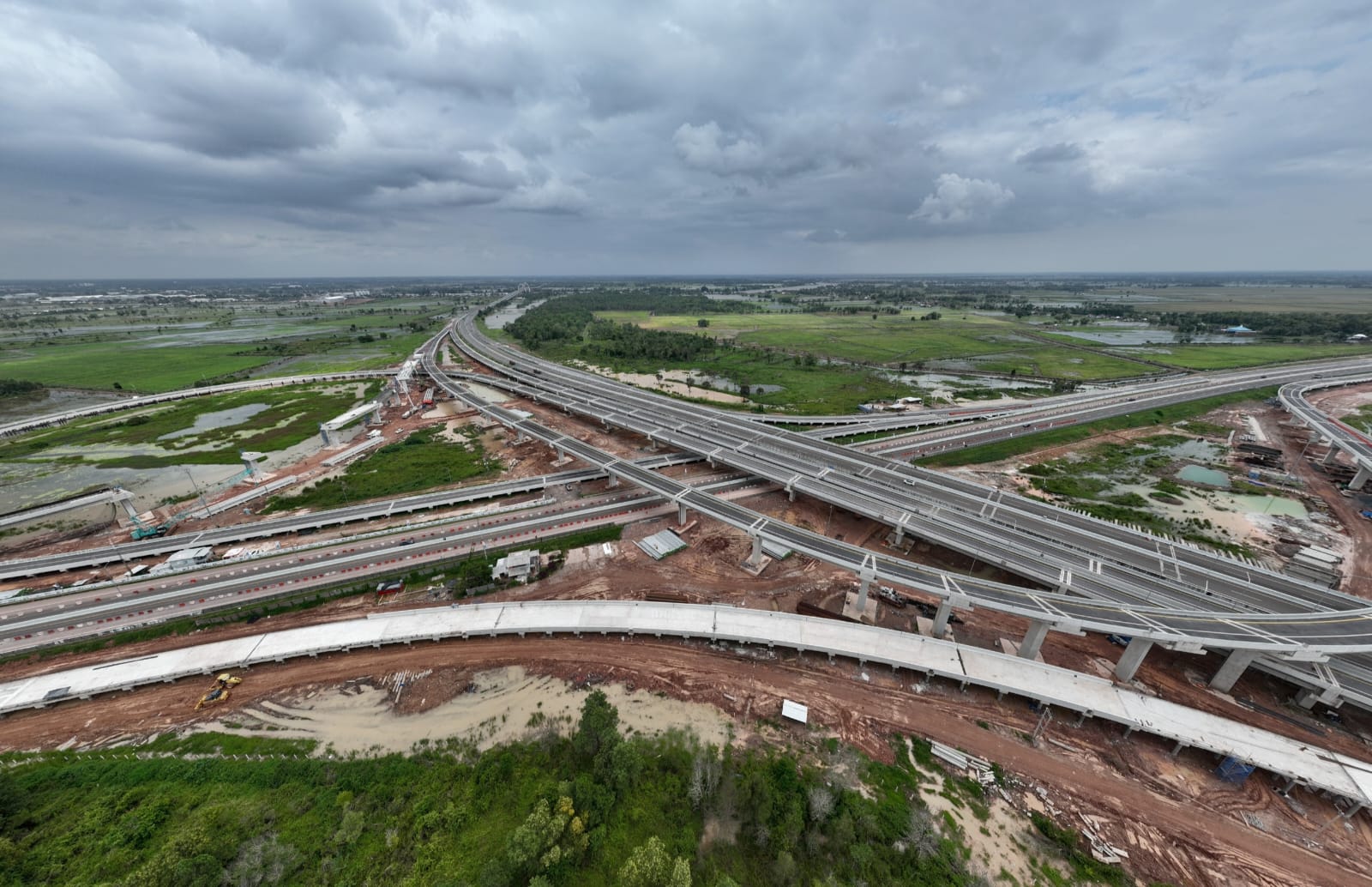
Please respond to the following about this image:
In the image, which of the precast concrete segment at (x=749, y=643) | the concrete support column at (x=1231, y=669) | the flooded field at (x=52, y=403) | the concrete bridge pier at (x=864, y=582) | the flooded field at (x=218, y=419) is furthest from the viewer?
the flooded field at (x=52, y=403)

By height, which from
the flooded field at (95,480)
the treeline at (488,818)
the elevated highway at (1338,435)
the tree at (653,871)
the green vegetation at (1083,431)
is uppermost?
the elevated highway at (1338,435)

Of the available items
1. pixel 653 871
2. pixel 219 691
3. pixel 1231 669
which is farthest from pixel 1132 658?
pixel 219 691

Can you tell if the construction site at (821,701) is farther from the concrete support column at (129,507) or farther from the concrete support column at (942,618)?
the concrete support column at (129,507)

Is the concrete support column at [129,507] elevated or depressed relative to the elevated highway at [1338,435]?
depressed

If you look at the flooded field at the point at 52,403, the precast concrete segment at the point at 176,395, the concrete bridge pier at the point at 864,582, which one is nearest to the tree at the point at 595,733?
the concrete bridge pier at the point at 864,582

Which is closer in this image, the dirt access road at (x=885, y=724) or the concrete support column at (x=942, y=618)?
the dirt access road at (x=885, y=724)

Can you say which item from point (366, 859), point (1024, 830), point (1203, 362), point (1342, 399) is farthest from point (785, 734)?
point (1203, 362)

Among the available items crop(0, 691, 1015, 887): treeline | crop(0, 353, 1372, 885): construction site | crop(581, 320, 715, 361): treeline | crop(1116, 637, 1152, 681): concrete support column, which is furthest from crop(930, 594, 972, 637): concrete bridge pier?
crop(581, 320, 715, 361): treeline
